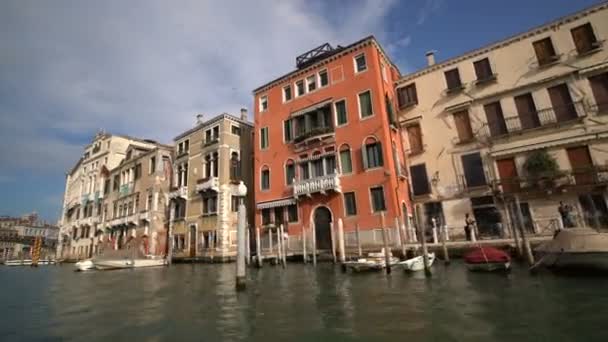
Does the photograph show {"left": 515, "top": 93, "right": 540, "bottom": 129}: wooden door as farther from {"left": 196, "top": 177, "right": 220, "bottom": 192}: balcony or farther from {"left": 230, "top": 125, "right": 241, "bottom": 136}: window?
{"left": 196, "top": 177, "right": 220, "bottom": 192}: balcony

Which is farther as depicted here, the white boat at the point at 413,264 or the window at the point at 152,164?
the window at the point at 152,164

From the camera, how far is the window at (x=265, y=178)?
20884mm

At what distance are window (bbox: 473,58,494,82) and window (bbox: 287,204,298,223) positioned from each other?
12.7 meters

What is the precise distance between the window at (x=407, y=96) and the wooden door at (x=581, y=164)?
26.1ft

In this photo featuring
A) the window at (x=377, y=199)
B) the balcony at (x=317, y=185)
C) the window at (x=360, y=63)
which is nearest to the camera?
the window at (x=377, y=199)

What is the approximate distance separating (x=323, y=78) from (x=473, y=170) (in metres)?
10.5

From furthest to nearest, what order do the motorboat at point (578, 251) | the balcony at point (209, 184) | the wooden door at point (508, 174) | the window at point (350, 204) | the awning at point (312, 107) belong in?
the balcony at point (209, 184), the awning at point (312, 107), the window at point (350, 204), the wooden door at point (508, 174), the motorboat at point (578, 251)

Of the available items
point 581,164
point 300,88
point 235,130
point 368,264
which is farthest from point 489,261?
point 235,130

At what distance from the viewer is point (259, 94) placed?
2316 centimetres

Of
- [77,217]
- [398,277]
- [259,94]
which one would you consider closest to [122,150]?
[77,217]

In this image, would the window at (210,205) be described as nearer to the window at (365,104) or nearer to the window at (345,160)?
the window at (345,160)

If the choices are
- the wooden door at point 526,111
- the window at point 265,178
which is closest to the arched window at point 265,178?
the window at point 265,178

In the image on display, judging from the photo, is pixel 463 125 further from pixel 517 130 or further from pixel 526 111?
pixel 526 111

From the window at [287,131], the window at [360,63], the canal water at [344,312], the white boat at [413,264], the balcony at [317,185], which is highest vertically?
the window at [360,63]
